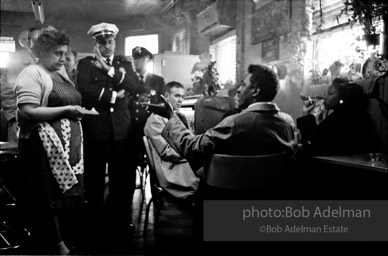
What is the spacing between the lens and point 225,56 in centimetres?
254

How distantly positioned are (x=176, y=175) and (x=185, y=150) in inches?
32.6

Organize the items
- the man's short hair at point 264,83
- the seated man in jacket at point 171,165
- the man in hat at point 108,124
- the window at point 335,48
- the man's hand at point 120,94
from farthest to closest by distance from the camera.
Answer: the window at point 335,48 → the seated man in jacket at point 171,165 → the man's hand at point 120,94 → the man in hat at point 108,124 → the man's short hair at point 264,83

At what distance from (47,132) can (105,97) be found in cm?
45

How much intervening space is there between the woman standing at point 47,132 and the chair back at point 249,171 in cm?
79

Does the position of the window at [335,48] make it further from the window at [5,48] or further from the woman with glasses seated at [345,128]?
the window at [5,48]

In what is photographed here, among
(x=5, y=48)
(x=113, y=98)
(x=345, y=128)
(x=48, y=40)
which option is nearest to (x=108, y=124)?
(x=113, y=98)

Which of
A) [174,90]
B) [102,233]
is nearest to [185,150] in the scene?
[174,90]

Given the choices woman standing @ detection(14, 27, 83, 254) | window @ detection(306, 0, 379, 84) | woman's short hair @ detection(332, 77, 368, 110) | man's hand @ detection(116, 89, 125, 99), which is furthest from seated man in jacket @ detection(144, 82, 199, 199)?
window @ detection(306, 0, 379, 84)

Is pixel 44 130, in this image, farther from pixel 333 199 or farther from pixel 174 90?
pixel 333 199

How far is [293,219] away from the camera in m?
1.81

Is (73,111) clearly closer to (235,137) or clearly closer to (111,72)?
(111,72)

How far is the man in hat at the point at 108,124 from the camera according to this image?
79.3 inches

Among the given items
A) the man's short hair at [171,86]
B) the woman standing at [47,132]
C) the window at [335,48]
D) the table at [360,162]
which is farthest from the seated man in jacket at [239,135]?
the window at [335,48]

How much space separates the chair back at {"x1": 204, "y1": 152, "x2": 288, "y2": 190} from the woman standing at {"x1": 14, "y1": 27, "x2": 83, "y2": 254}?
0.79m
